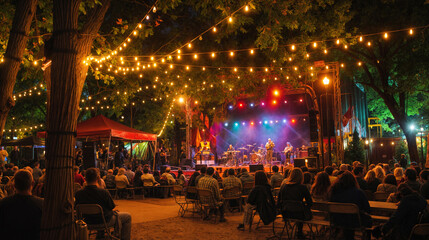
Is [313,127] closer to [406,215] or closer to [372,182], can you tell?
[372,182]

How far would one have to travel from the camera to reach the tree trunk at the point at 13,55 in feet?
16.0

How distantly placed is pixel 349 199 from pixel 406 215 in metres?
0.74

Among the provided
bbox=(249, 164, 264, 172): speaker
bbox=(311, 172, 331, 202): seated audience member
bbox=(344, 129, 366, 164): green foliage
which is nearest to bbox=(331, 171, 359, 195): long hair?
bbox=(311, 172, 331, 202): seated audience member

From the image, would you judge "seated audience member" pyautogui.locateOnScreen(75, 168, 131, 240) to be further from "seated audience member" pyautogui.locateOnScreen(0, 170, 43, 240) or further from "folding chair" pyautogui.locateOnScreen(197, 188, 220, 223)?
"folding chair" pyautogui.locateOnScreen(197, 188, 220, 223)

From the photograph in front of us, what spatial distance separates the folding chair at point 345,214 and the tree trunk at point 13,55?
4.73m

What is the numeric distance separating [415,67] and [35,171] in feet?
51.7

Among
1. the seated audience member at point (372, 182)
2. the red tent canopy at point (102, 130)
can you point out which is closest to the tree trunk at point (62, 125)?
the seated audience member at point (372, 182)

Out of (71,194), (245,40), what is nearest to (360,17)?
(245,40)

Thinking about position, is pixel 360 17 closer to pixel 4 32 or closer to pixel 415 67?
pixel 415 67

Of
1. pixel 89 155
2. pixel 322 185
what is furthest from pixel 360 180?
pixel 89 155

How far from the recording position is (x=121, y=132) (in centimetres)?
1341

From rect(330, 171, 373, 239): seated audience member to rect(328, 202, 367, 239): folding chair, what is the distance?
0.04 feet

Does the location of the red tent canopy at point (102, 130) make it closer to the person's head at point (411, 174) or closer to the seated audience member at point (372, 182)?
the seated audience member at point (372, 182)

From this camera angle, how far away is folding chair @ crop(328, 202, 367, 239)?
15.2 ft
